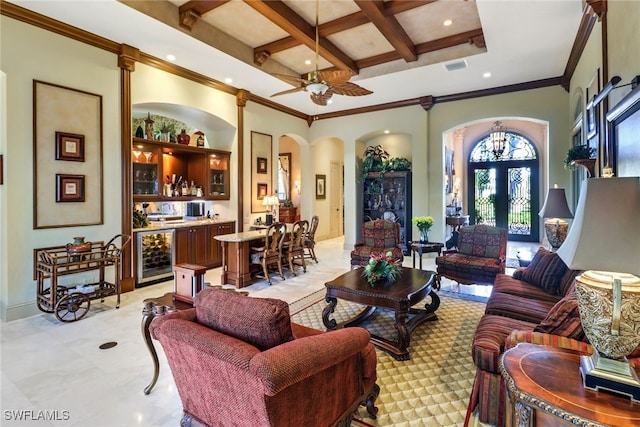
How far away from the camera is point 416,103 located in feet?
24.2

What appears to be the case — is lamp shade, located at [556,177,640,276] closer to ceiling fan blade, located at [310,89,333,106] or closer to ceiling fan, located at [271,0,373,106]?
ceiling fan, located at [271,0,373,106]

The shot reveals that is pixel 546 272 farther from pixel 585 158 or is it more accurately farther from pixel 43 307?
pixel 43 307

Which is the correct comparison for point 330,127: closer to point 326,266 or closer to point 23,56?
point 326,266

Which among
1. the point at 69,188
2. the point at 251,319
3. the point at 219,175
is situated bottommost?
the point at 251,319

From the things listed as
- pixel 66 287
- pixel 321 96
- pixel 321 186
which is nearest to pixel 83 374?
pixel 66 287

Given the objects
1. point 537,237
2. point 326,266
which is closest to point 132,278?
point 326,266

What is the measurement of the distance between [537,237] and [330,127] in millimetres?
6662

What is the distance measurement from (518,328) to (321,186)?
25.5 feet

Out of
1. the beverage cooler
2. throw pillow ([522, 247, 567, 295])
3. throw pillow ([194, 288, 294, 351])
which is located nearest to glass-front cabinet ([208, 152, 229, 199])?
the beverage cooler

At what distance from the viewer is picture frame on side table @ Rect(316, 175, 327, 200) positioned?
9523 millimetres

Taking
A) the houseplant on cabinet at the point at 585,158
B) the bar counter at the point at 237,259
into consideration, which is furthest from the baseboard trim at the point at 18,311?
the houseplant on cabinet at the point at 585,158

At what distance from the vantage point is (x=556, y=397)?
1216mm

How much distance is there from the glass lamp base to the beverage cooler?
541 centimetres

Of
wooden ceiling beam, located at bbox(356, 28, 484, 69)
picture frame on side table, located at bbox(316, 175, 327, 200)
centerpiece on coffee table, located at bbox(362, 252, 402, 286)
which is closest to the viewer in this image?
centerpiece on coffee table, located at bbox(362, 252, 402, 286)
